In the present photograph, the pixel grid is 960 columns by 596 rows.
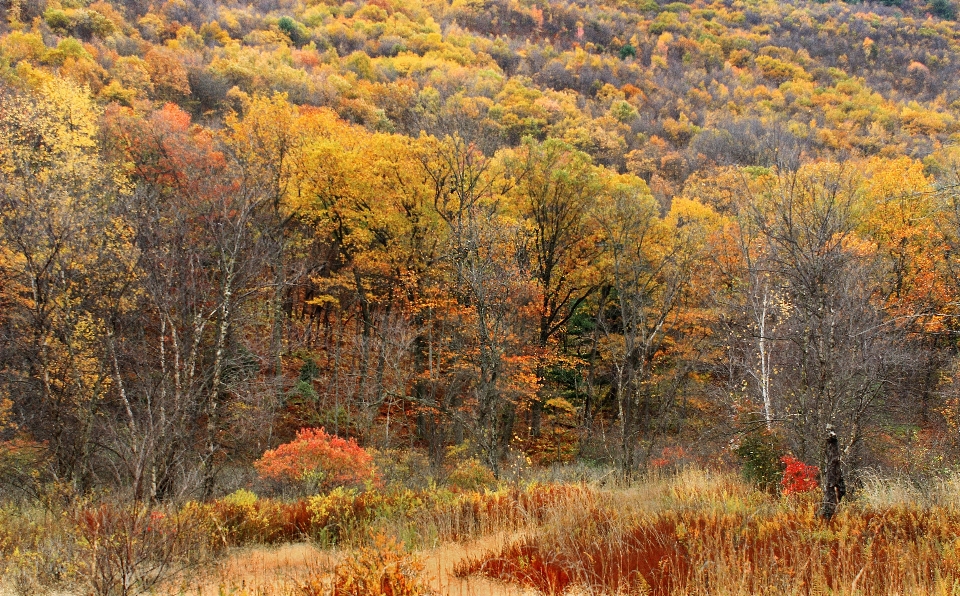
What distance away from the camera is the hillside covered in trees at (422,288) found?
11.3 meters

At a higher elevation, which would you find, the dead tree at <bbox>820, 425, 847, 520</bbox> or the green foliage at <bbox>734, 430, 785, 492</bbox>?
the dead tree at <bbox>820, 425, 847, 520</bbox>

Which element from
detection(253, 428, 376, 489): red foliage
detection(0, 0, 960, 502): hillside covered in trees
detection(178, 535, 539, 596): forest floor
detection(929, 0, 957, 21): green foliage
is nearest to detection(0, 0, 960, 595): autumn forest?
detection(253, 428, 376, 489): red foliage

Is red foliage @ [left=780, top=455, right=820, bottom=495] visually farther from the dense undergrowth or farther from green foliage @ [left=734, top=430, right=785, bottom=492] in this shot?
green foliage @ [left=734, top=430, right=785, bottom=492]

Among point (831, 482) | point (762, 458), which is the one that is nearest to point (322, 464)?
point (762, 458)

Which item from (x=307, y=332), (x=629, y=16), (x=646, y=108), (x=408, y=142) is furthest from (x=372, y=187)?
(x=629, y=16)

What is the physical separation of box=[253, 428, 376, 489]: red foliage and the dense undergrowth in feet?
10.6

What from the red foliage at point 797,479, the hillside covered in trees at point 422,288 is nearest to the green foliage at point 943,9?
the hillside covered in trees at point 422,288

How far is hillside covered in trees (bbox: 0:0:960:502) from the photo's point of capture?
11.3 m

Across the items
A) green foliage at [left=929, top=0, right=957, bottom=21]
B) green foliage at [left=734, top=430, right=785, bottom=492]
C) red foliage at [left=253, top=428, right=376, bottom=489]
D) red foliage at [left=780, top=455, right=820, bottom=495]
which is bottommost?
red foliage at [left=253, top=428, right=376, bottom=489]

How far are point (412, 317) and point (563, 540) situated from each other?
17700mm

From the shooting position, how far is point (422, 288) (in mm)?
21297

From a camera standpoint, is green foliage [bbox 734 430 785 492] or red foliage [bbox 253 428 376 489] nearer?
green foliage [bbox 734 430 785 492]

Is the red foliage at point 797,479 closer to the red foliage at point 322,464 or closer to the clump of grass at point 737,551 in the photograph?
the clump of grass at point 737,551

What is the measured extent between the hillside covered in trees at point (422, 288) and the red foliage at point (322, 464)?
1.49 metres
